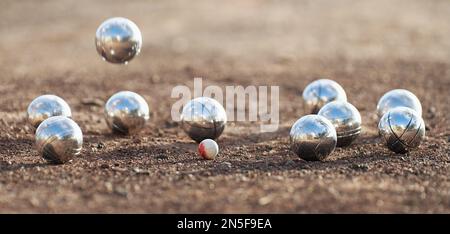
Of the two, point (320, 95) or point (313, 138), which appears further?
point (320, 95)

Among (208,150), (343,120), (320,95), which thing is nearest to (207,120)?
(208,150)

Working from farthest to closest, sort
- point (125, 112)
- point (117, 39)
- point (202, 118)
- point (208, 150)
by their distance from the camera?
1. point (125, 112)
2. point (117, 39)
3. point (202, 118)
4. point (208, 150)

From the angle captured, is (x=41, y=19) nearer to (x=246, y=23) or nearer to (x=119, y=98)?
(x=246, y=23)

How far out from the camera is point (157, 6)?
25.2 m

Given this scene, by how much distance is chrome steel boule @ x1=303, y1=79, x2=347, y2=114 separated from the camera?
11625 millimetres

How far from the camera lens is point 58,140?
880 cm

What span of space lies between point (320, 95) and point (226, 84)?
444 cm

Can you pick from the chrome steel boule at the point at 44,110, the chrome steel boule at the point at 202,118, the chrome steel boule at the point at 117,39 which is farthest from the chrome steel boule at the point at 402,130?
the chrome steel boule at the point at 44,110

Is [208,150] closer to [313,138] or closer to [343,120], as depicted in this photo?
[313,138]

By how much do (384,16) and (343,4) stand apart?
233cm

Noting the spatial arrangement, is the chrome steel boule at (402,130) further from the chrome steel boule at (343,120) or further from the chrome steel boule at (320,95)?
the chrome steel boule at (320,95)

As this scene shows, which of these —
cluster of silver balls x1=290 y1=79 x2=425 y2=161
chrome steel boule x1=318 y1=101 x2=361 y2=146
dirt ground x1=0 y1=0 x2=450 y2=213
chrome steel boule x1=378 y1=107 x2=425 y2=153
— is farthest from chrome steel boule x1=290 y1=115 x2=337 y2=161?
chrome steel boule x1=378 y1=107 x2=425 y2=153

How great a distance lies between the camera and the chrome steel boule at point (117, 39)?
1038 cm

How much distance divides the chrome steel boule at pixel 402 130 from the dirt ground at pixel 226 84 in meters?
0.18
